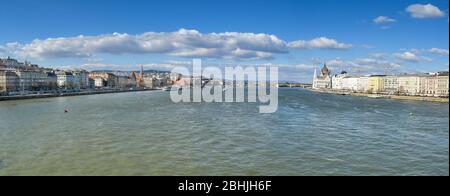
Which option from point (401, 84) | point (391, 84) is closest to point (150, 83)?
point (391, 84)

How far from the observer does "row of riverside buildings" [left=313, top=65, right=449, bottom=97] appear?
154ft

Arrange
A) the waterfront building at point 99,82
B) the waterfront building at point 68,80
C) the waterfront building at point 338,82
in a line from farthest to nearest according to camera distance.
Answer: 1. the waterfront building at point 338,82
2. the waterfront building at point 99,82
3. the waterfront building at point 68,80

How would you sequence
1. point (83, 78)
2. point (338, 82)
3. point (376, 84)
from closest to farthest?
1. point (376, 84)
2. point (83, 78)
3. point (338, 82)

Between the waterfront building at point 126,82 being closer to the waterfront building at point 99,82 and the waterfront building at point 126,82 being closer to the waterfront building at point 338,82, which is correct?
the waterfront building at point 99,82

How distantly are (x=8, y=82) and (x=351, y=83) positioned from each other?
5737 centimetres

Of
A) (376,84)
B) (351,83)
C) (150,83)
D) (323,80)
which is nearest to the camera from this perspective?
(376,84)

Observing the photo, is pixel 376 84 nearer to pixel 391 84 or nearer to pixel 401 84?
pixel 391 84

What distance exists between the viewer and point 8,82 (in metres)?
45.3

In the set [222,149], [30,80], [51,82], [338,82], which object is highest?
[30,80]

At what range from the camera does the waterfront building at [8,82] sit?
146ft

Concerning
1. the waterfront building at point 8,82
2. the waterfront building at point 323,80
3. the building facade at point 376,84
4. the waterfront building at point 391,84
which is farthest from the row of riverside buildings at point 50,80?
the waterfront building at point 391,84

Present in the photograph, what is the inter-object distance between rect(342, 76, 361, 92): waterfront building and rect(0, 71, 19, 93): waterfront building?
171ft
